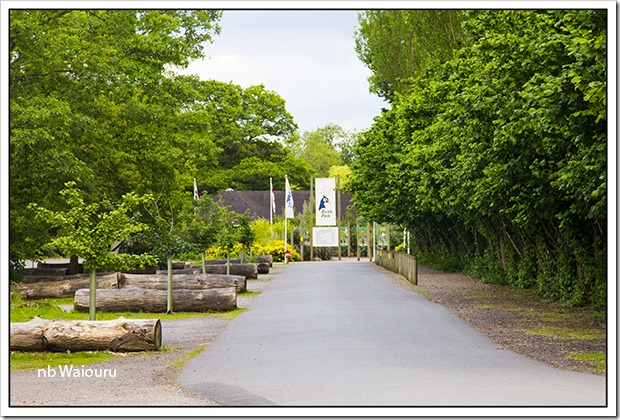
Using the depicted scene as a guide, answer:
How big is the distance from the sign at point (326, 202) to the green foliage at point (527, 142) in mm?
26835

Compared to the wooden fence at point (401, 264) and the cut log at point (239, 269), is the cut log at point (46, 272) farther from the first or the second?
the wooden fence at point (401, 264)

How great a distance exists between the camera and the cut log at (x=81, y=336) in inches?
641

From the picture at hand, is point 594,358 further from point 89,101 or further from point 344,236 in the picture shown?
point 344,236

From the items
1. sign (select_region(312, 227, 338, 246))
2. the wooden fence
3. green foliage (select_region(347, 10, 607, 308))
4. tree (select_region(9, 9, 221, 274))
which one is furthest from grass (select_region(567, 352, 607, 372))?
sign (select_region(312, 227, 338, 246))

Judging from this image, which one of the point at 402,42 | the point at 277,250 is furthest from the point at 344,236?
the point at 402,42

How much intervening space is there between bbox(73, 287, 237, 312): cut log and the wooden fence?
394 inches

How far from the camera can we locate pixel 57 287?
3078 cm

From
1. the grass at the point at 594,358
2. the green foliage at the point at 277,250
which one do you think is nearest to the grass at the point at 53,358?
the grass at the point at 594,358

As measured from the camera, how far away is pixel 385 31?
3547 cm

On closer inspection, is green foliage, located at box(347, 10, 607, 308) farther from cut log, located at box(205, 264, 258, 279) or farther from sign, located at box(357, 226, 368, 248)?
sign, located at box(357, 226, 368, 248)

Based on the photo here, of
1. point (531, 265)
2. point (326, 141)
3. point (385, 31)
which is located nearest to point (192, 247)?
point (531, 265)

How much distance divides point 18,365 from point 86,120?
599 inches

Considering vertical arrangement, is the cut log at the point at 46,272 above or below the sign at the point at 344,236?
below

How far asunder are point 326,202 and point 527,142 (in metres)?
46.5
